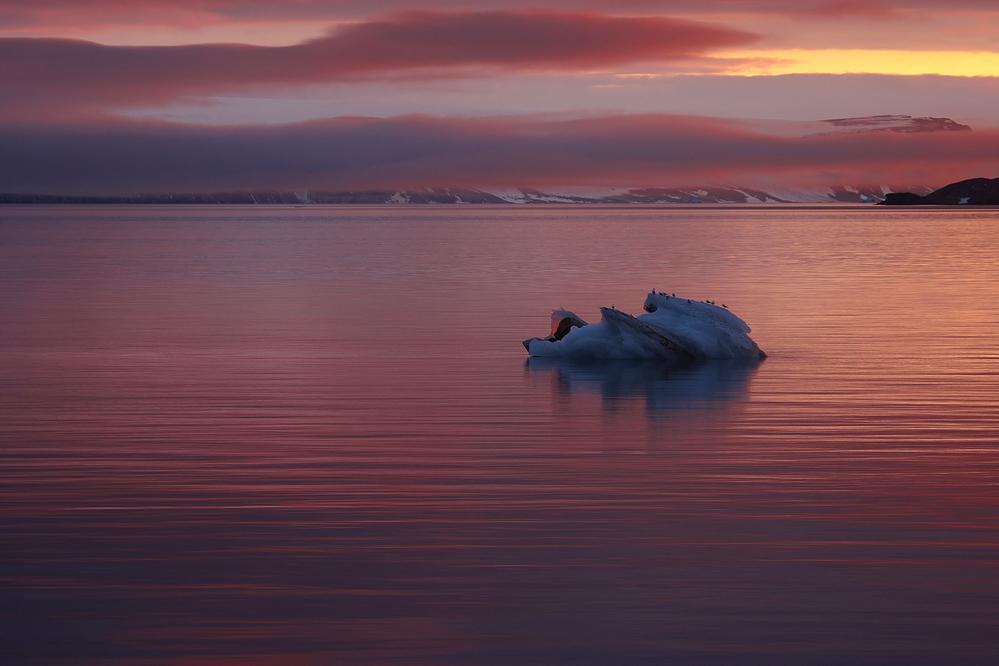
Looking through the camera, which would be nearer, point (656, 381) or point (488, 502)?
point (488, 502)

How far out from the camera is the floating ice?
17.9 meters

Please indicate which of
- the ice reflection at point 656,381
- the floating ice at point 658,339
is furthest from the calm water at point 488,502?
the floating ice at point 658,339

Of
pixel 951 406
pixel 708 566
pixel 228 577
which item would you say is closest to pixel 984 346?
pixel 951 406

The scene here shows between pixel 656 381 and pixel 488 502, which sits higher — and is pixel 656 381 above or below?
above

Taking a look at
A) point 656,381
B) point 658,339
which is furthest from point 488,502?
point 658,339

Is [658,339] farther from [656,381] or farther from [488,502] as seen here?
[488,502]

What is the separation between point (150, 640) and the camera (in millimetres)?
6293

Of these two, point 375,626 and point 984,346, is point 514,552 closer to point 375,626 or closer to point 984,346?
point 375,626

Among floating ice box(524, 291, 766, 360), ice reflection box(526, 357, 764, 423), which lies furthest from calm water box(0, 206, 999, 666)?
floating ice box(524, 291, 766, 360)

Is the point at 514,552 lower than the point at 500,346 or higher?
lower

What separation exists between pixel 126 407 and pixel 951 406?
8.94 meters

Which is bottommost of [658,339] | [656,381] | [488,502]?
[488,502]

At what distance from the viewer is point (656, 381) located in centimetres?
1577

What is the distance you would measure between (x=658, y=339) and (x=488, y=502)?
30.2 feet
